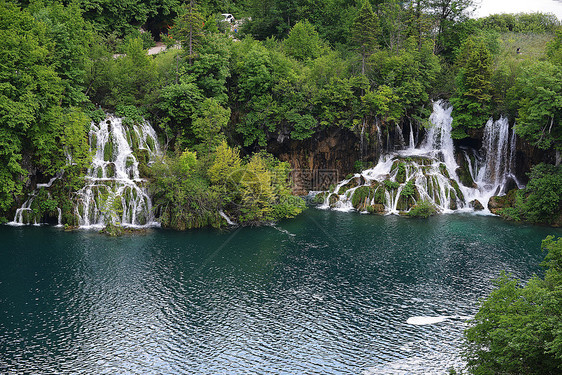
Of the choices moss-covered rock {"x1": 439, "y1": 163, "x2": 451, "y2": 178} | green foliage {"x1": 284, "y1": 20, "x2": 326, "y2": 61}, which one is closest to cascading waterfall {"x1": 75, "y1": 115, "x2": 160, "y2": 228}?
green foliage {"x1": 284, "y1": 20, "x2": 326, "y2": 61}

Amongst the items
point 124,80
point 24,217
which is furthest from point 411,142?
point 24,217

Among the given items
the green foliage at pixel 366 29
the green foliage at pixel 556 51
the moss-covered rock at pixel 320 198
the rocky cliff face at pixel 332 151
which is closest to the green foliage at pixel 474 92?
the rocky cliff face at pixel 332 151

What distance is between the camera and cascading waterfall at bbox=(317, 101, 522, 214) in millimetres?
55719

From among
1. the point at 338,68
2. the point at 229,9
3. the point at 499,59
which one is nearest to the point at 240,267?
the point at 338,68

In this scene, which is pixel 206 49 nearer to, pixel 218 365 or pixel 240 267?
pixel 240 267

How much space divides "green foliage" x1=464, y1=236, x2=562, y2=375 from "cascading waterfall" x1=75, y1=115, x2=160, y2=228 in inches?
1404

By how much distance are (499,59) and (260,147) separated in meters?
31.9

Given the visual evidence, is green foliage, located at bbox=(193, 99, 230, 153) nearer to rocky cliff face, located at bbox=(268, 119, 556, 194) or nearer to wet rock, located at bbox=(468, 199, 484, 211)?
rocky cliff face, located at bbox=(268, 119, 556, 194)

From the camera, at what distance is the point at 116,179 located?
49844 mm

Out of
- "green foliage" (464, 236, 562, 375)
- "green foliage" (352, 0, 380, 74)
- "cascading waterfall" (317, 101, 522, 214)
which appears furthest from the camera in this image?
"green foliage" (352, 0, 380, 74)

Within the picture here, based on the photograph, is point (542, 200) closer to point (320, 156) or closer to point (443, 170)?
point (443, 170)

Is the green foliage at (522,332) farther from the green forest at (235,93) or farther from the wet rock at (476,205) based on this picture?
the wet rock at (476,205)

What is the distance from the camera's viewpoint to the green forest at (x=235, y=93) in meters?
48.0

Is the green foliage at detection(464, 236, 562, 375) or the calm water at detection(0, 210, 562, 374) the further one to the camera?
the calm water at detection(0, 210, 562, 374)
